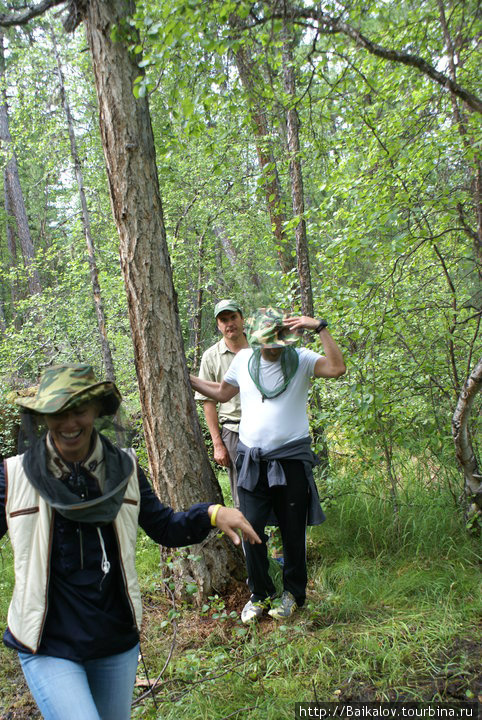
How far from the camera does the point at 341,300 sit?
431 centimetres

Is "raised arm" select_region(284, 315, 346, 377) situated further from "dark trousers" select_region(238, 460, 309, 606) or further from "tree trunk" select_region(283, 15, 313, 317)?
"tree trunk" select_region(283, 15, 313, 317)

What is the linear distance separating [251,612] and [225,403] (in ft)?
5.56

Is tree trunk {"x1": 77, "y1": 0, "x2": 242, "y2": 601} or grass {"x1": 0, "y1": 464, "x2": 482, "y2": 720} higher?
tree trunk {"x1": 77, "y1": 0, "x2": 242, "y2": 601}

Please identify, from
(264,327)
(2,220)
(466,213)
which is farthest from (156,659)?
(2,220)

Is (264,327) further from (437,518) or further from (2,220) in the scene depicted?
(2,220)

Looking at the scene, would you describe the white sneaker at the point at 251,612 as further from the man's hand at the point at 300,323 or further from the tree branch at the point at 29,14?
the tree branch at the point at 29,14

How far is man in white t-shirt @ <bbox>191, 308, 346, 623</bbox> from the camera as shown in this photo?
3402 millimetres

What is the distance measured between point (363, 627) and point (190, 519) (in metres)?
1.88

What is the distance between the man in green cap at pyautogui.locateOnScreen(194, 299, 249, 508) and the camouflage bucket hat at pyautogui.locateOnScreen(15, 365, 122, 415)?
235 cm

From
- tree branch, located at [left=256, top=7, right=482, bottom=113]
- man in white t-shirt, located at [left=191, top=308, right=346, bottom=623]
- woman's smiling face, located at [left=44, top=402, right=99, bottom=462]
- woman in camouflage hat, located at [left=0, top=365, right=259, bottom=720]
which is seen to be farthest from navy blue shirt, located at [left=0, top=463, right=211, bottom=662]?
tree branch, located at [left=256, top=7, right=482, bottom=113]

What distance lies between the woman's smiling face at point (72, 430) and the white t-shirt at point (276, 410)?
1.72 metres

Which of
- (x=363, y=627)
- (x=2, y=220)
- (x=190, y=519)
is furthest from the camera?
(x=2, y=220)

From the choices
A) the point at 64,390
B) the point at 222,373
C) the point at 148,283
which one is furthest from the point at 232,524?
the point at 222,373

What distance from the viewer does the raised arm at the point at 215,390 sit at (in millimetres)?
3936
